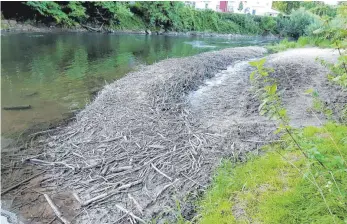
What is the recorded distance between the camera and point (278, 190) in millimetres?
4254

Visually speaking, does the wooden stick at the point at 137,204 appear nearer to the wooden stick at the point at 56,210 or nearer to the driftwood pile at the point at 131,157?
the driftwood pile at the point at 131,157

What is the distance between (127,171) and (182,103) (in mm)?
4286

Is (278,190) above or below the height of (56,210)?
above

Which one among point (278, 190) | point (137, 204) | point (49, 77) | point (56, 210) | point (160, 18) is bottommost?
point (56, 210)

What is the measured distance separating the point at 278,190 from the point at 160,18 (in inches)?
1857

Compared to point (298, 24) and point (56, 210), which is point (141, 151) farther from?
point (298, 24)

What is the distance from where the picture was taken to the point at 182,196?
4715 millimetres

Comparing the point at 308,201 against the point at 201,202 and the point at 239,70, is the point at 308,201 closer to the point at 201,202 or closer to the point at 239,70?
the point at 201,202

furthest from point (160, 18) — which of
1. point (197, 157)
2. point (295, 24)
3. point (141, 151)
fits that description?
point (197, 157)

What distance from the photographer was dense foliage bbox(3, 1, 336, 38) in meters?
36.7

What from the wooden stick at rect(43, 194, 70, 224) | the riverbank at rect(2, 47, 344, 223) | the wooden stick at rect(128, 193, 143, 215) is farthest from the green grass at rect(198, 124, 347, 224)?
the wooden stick at rect(43, 194, 70, 224)

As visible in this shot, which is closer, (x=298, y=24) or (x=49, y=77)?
(x=49, y=77)

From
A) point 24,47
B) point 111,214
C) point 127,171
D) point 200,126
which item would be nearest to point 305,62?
point 200,126

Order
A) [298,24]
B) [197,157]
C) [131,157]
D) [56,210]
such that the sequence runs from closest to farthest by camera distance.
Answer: [56,210] → [197,157] → [131,157] → [298,24]
